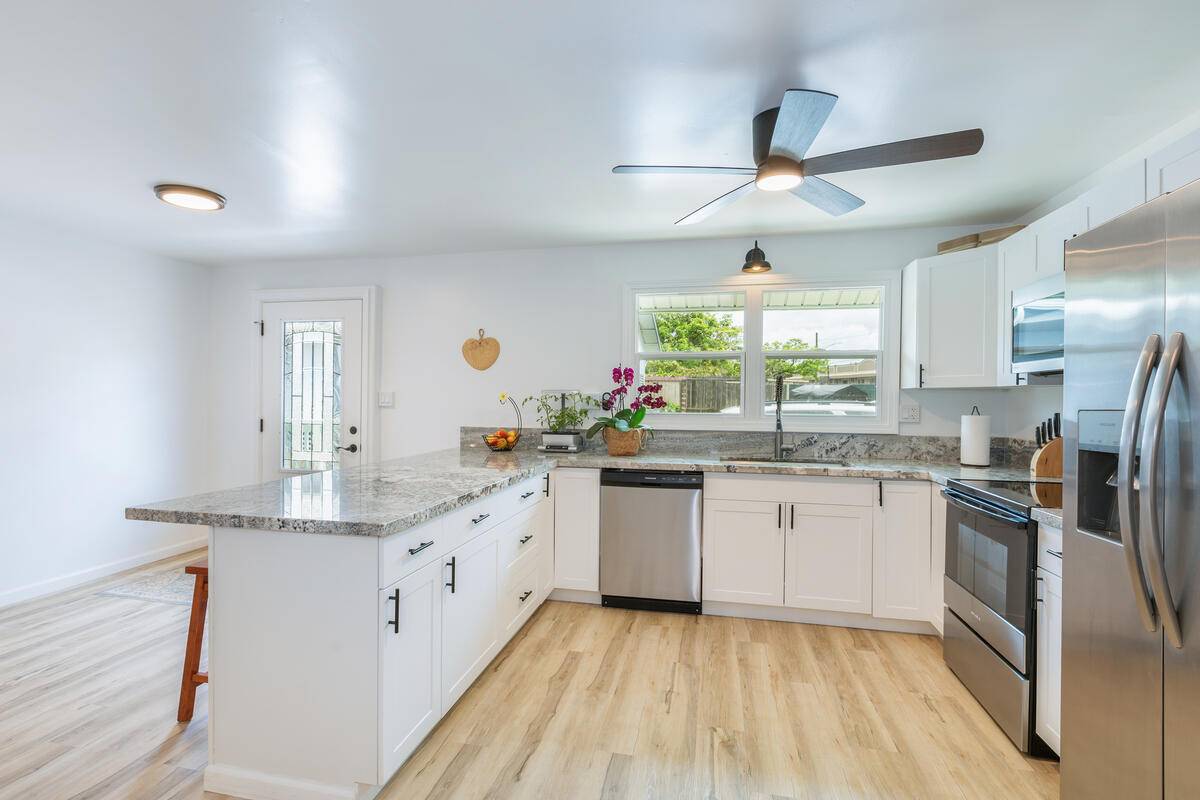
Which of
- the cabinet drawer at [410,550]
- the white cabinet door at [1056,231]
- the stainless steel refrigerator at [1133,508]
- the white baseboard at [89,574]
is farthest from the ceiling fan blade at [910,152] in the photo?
the white baseboard at [89,574]

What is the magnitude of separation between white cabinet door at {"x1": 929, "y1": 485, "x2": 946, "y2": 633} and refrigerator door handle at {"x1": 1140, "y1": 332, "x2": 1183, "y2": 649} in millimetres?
1720

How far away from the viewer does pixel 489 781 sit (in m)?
1.77

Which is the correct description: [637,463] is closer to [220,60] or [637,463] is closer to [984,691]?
[984,691]

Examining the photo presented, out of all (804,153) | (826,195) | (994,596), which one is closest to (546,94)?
(804,153)

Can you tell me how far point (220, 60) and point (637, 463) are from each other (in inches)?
98.6

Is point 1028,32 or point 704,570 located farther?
point 704,570

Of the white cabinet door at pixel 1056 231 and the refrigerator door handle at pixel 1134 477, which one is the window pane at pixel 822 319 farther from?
the refrigerator door handle at pixel 1134 477

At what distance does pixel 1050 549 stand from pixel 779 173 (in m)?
1.61

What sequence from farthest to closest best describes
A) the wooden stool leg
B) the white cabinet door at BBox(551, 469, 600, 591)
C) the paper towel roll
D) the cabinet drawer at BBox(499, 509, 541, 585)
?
the white cabinet door at BBox(551, 469, 600, 591), the paper towel roll, the cabinet drawer at BBox(499, 509, 541, 585), the wooden stool leg

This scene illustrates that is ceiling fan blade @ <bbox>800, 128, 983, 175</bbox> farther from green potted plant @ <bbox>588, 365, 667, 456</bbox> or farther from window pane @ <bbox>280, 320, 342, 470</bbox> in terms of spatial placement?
window pane @ <bbox>280, 320, 342, 470</bbox>

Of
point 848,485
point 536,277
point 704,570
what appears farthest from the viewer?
point 536,277

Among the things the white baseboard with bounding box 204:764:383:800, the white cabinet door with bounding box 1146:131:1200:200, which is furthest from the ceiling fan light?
the white baseboard with bounding box 204:764:383:800

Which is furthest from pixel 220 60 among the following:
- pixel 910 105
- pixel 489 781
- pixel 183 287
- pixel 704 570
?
pixel 183 287

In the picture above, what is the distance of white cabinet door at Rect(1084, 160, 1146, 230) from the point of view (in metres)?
1.83
